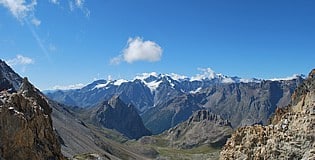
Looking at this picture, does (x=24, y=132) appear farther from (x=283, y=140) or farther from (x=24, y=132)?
(x=283, y=140)

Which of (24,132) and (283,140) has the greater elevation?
(283,140)

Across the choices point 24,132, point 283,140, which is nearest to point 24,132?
point 24,132

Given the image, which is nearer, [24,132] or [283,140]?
[283,140]

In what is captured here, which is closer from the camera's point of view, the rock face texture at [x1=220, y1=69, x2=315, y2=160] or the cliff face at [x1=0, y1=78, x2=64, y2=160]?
the rock face texture at [x1=220, y1=69, x2=315, y2=160]

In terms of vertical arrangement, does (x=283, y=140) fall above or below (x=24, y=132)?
above

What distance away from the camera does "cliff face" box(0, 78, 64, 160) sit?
3909 cm

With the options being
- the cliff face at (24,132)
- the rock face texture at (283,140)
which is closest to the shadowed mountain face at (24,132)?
the cliff face at (24,132)

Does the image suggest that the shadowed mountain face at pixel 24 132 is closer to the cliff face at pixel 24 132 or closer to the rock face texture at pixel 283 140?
the cliff face at pixel 24 132

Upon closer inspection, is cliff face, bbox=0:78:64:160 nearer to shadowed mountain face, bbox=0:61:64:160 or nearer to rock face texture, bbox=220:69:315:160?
shadowed mountain face, bbox=0:61:64:160

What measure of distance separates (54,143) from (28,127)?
709cm

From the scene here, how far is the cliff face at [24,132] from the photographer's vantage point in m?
39.1

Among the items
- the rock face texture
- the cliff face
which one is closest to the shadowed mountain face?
the cliff face

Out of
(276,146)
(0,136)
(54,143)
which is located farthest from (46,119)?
(276,146)

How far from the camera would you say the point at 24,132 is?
1596 inches
